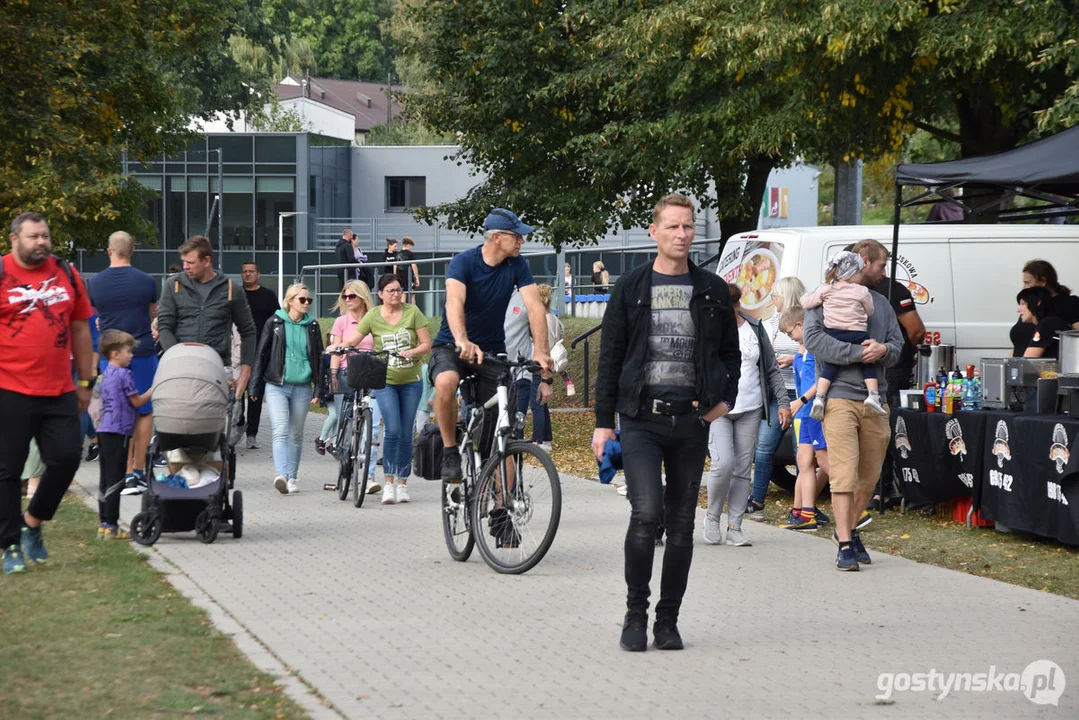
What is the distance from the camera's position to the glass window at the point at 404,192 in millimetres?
63844

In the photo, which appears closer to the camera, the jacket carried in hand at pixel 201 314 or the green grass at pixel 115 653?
the green grass at pixel 115 653

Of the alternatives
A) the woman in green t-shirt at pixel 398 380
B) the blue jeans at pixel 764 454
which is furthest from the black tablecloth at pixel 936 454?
the woman in green t-shirt at pixel 398 380

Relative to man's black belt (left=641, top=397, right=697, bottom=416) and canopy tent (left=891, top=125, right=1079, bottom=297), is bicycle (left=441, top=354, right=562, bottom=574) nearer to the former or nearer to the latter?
man's black belt (left=641, top=397, right=697, bottom=416)

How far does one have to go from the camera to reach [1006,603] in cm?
793

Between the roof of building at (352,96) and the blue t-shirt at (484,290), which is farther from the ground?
the roof of building at (352,96)

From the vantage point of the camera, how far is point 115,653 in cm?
651

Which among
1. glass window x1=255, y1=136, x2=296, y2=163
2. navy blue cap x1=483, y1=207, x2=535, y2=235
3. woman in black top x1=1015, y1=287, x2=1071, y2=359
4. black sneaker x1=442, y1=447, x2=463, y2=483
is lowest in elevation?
black sneaker x1=442, y1=447, x2=463, y2=483

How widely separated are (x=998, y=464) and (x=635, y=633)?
474 centimetres

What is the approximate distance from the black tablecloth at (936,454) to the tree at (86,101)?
984cm

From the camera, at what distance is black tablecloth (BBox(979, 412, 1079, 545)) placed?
9656mm

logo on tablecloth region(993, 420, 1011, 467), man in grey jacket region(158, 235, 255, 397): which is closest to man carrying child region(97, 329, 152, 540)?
man in grey jacket region(158, 235, 255, 397)

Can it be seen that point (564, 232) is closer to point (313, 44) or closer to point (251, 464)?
point (251, 464)

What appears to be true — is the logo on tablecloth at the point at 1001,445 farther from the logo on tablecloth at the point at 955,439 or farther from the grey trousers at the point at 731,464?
the grey trousers at the point at 731,464

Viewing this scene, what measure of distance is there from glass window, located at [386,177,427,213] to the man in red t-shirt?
55.5 m
